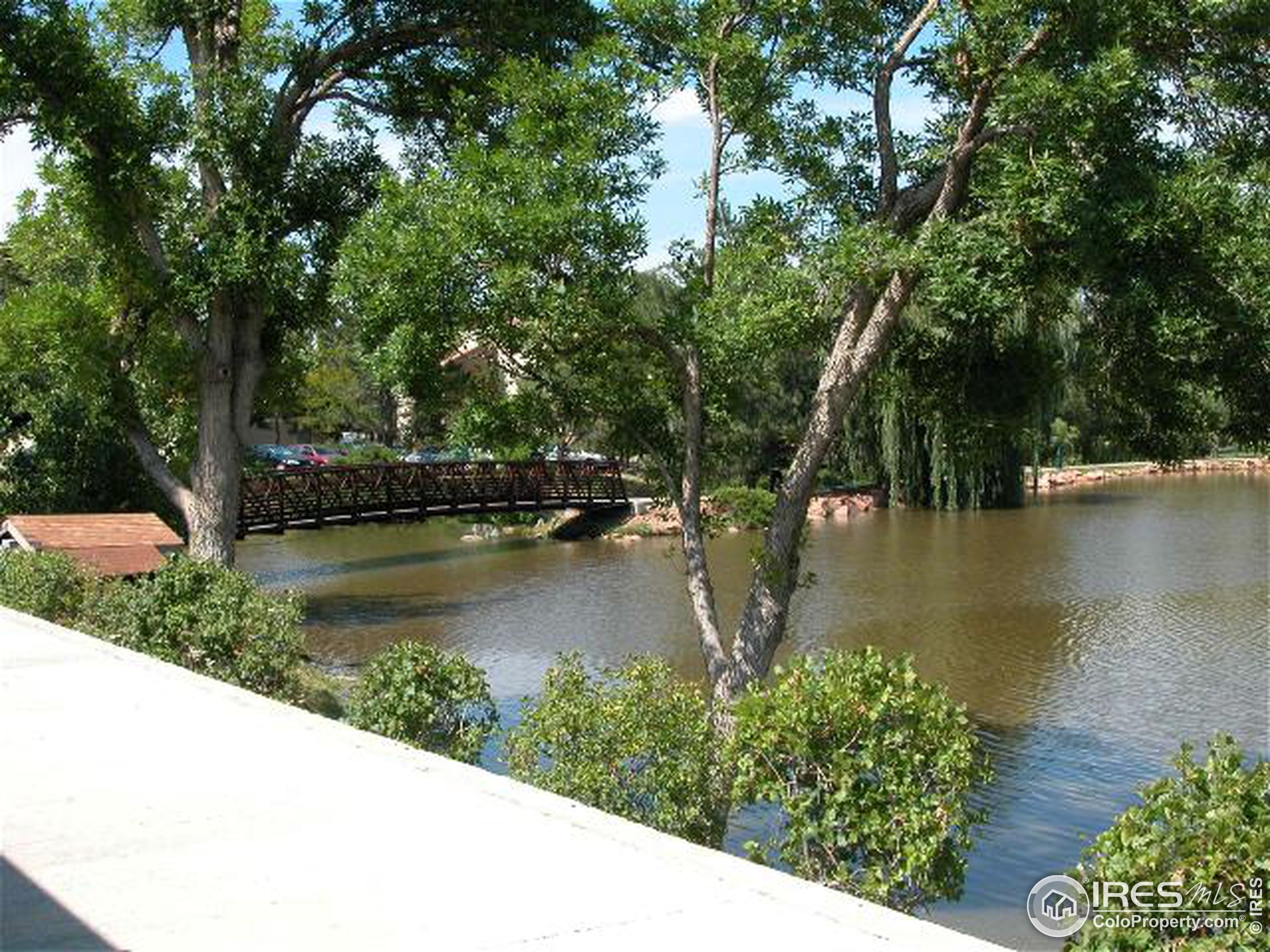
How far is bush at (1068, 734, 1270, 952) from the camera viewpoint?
396 centimetres

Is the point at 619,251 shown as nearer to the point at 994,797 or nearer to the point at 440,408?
the point at 440,408

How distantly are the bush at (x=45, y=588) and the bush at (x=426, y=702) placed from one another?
6022 millimetres

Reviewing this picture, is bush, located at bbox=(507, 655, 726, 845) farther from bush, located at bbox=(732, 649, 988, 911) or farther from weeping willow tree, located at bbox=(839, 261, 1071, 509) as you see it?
weeping willow tree, located at bbox=(839, 261, 1071, 509)

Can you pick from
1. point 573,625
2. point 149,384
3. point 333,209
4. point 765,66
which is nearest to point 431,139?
point 333,209

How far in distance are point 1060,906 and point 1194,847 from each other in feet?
4.88

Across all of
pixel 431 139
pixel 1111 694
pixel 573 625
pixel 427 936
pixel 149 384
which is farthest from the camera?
pixel 573 625

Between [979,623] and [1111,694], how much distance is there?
495 cm

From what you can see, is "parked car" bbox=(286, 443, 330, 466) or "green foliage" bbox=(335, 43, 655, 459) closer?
"green foliage" bbox=(335, 43, 655, 459)

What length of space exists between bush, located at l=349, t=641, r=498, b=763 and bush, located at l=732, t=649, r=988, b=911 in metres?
2.51

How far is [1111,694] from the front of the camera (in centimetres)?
1478

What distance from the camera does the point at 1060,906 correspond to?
5504mm

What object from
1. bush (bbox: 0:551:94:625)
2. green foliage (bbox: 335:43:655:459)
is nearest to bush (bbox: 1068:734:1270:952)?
green foliage (bbox: 335:43:655:459)

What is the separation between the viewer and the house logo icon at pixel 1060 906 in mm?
4496

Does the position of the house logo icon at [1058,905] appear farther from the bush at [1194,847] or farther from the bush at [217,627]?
the bush at [217,627]
